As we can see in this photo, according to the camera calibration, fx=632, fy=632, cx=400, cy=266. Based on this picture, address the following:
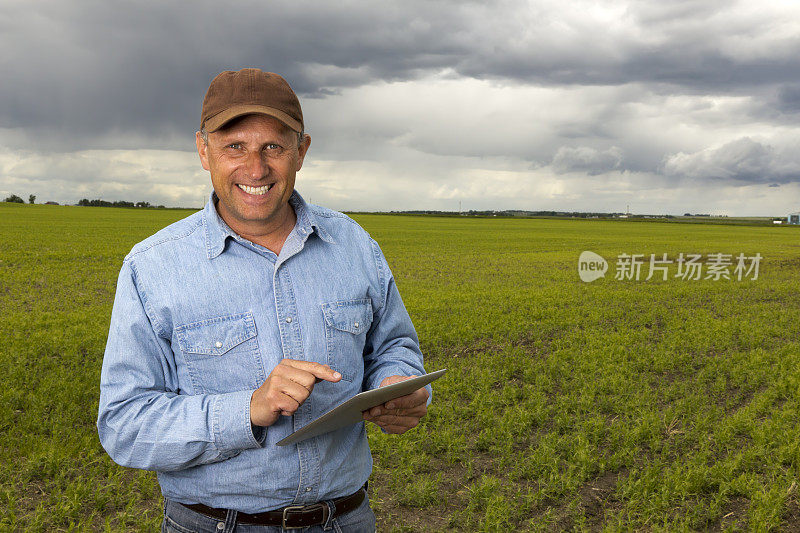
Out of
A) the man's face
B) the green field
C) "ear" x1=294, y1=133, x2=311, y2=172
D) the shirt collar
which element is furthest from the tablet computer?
the green field

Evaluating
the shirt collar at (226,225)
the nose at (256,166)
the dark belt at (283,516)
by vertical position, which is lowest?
the dark belt at (283,516)

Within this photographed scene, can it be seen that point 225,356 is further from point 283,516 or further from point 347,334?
point 283,516

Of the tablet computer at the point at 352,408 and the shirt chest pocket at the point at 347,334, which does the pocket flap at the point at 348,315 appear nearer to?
the shirt chest pocket at the point at 347,334

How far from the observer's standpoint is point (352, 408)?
1882mm

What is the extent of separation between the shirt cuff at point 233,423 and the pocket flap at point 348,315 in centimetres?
37

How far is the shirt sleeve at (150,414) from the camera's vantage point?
73.6 inches

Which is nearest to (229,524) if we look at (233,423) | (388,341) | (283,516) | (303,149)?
(283,516)

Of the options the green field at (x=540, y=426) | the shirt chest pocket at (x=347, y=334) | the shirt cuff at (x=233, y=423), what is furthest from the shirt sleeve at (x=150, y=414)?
the green field at (x=540, y=426)

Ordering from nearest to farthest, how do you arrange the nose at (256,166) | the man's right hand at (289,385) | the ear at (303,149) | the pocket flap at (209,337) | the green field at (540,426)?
the man's right hand at (289,385)
the pocket flap at (209,337)
the nose at (256,166)
the ear at (303,149)
the green field at (540,426)

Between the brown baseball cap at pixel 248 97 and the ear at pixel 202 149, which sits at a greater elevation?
the brown baseball cap at pixel 248 97

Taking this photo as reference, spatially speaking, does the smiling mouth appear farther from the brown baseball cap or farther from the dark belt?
the dark belt

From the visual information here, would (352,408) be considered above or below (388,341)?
below

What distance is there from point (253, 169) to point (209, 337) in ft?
1.87

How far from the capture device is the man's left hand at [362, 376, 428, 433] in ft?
6.93
